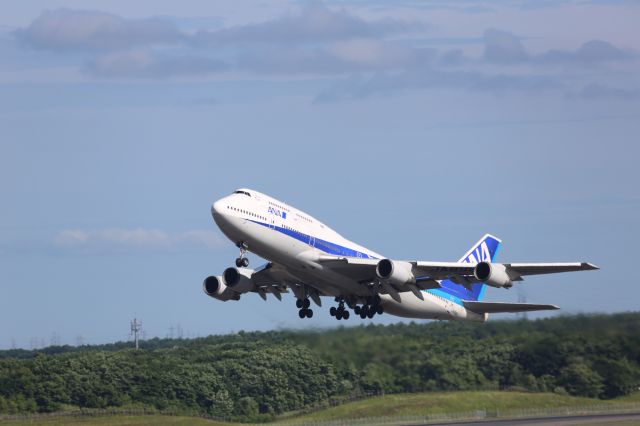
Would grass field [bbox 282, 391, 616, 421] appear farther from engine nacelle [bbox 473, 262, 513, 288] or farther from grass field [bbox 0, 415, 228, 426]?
engine nacelle [bbox 473, 262, 513, 288]

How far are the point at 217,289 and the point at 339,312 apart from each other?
6.97m

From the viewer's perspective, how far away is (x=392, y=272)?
195 ft

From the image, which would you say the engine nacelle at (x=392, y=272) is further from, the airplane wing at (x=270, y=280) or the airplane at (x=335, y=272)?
the airplane wing at (x=270, y=280)

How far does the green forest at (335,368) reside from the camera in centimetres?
6688

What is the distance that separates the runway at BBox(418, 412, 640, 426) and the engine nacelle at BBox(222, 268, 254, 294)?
14610mm

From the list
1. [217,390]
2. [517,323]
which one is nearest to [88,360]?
[217,390]

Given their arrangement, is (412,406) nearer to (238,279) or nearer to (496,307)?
(496,307)

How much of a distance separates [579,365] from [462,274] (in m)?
16.5

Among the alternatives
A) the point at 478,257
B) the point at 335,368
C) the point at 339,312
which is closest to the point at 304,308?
the point at 339,312

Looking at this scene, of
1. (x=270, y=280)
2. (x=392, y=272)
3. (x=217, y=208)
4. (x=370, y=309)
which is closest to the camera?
(x=217, y=208)

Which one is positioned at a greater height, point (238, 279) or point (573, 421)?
point (238, 279)

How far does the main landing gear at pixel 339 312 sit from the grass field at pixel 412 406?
11.4 meters

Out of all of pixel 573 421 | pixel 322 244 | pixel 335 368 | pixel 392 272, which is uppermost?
pixel 322 244

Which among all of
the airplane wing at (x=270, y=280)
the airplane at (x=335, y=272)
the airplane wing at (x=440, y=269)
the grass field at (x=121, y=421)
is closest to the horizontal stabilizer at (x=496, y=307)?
the airplane at (x=335, y=272)
